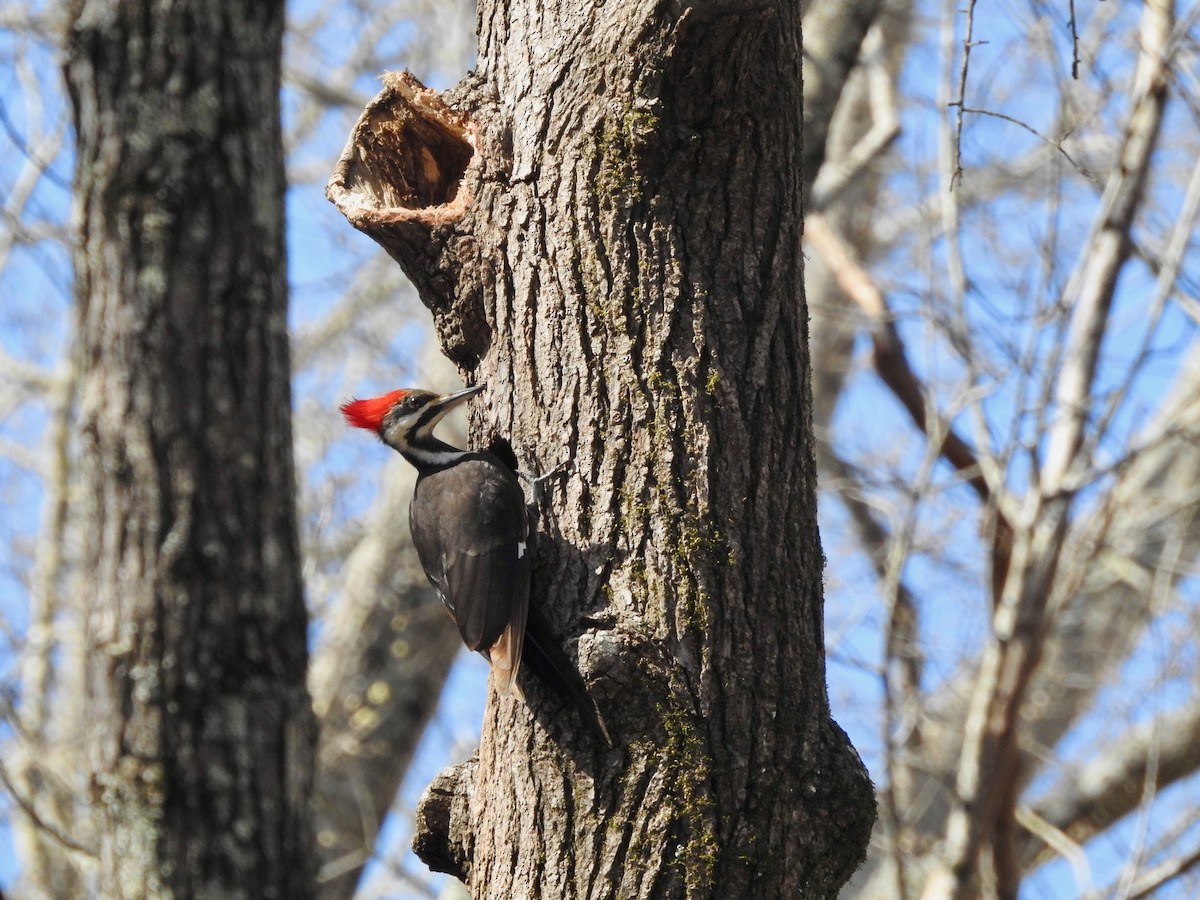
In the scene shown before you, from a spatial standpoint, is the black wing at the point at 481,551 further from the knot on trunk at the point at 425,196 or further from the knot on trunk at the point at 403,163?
the knot on trunk at the point at 403,163

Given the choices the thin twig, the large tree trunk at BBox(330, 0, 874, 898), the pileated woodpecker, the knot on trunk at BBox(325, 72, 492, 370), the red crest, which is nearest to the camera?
the large tree trunk at BBox(330, 0, 874, 898)

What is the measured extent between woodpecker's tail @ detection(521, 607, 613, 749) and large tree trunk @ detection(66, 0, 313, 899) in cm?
145

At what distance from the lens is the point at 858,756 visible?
2.65m

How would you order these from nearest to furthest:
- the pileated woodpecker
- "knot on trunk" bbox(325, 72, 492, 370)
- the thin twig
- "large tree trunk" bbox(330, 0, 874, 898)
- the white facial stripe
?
1. "large tree trunk" bbox(330, 0, 874, 898)
2. the pileated woodpecker
3. "knot on trunk" bbox(325, 72, 492, 370)
4. the thin twig
5. the white facial stripe

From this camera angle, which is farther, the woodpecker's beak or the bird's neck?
the bird's neck

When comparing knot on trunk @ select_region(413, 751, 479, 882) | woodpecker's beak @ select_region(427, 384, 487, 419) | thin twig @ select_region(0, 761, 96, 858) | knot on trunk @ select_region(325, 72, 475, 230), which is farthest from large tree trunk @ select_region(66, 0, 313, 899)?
knot on trunk @ select_region(413, 751, 479, 882)

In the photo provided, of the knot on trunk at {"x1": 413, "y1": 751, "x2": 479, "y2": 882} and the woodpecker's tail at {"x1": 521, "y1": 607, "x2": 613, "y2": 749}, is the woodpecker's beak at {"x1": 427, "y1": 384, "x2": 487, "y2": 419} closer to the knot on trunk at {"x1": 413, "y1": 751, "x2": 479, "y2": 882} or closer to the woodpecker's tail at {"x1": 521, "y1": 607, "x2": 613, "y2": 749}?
the woodpecker's tail at {"x1": 521, "y1": 607, "x2": 613, "y2": 749}

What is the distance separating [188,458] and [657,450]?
1907mm

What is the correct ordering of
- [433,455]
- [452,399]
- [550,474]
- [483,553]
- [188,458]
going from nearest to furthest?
[550,474], [483,553], [452,399], [188,458], [433,455]

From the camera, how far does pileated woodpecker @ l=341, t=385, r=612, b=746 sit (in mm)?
2734

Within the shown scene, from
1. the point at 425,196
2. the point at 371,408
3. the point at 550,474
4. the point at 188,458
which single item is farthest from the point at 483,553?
the point at 188,458

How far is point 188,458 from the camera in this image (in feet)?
13.3

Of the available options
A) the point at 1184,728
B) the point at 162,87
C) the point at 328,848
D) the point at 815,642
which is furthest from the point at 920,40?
the point at 815,642

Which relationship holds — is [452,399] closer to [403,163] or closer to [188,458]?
[403,163]
